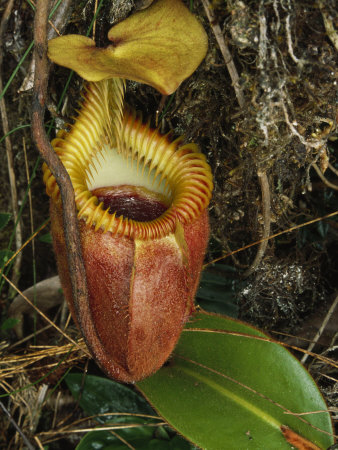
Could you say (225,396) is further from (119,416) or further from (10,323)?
(10,323)

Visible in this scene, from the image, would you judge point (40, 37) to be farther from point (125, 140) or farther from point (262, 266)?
point (262, 266)

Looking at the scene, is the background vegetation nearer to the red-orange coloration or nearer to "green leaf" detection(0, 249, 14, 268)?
"green leaf" detection(0, 249, 14, 268)

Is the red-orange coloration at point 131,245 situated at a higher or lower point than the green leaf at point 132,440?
higher

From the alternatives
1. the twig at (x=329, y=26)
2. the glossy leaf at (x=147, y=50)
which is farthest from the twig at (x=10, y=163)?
the twig at (x=329, y=26)

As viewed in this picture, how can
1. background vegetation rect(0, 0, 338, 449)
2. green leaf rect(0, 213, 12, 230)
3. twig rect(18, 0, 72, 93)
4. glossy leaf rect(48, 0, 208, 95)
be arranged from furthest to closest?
green leaf rect(0, 213, 12, 230), twig rect(18, 0, 72, 93), background vegetation rect(0, 0, 338, 449), glossy leaf rect(48, 0, 208, 95)

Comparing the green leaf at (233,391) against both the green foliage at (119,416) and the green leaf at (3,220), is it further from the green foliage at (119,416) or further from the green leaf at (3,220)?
the green leaf at (3,220)

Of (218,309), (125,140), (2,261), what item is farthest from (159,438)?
(125,140)

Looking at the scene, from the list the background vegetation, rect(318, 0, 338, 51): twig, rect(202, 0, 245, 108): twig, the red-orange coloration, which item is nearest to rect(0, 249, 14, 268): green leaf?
the background vegetation

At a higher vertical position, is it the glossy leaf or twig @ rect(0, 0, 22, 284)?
the glossy leaf
